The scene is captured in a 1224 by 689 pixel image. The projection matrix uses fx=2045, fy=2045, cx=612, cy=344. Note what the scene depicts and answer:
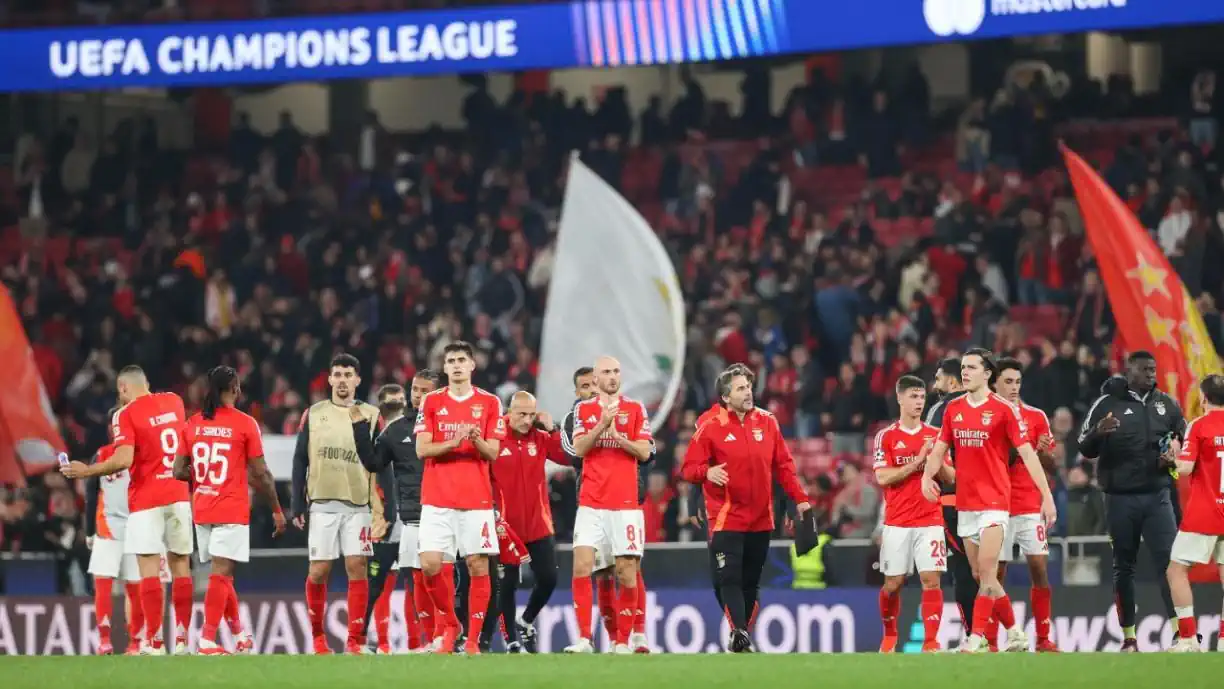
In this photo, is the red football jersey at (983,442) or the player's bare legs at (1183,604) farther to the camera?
the player's bare legs at (1183,604)

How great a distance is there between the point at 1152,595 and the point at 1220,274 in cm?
605

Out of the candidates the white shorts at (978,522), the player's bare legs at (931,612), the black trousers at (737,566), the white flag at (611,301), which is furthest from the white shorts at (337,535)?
the white shorts at (978,522)

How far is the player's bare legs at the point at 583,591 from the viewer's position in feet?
46.9

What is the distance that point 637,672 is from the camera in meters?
11.5

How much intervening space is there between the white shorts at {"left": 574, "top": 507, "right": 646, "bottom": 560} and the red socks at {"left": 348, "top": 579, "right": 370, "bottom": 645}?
1.83 metres

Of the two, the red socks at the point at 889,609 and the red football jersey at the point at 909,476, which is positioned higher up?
the red football jersey at the point at 909,476

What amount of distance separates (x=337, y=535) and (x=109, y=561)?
7.44 feet

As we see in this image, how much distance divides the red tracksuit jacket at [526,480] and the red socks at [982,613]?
3.38 metres

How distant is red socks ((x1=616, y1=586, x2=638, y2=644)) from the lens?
46.7 ft

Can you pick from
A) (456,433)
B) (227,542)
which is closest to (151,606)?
(227,542)

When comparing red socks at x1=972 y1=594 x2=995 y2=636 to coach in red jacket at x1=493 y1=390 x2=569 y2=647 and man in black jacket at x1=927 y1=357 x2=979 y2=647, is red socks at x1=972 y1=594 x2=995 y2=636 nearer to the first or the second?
man in black jacket at x1=927 y1=357 x2=979 y2=647

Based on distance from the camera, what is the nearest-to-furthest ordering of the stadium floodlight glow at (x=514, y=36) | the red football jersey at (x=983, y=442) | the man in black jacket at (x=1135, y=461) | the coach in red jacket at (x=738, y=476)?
the red football jersey at (x=983, y=442) < the coach in red jacket at (x=738, y=476) < the man in black jacket at (x=1135, y=461) < the stadium floodlight glow at (x=514, y=36)

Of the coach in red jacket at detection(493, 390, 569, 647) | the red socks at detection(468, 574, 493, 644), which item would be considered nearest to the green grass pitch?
the red socks at detection(468, 574, 493, 644)

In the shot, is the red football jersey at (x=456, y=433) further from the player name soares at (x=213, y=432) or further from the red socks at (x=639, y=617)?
the player name soares at (x=213, y=432)
